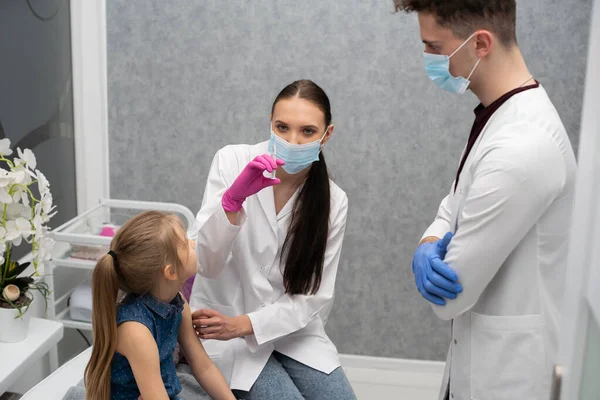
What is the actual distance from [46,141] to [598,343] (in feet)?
6.97

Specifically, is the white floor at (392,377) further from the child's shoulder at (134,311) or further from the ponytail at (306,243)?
the child's shoulder at (134,311)

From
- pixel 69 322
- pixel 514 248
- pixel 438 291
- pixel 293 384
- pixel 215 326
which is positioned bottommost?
pixel 69 322

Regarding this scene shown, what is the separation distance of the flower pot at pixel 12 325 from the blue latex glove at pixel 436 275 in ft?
3.45

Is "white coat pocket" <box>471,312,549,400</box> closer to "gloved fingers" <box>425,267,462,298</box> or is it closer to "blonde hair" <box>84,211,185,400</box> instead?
"gloved fingers" <box>425,267,462,298</box>

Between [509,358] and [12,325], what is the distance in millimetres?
1247

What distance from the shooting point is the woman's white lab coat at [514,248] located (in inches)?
46.6

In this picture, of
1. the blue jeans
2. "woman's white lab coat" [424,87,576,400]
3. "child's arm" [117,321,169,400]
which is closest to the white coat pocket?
"woman's white lab coat" [424,87,576,400]

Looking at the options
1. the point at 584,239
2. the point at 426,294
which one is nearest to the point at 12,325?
the point at 426,294

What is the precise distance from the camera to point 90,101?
260 centimetres

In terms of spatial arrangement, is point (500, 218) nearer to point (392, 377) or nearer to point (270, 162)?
point (270, 162)

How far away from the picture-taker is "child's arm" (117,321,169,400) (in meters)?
1.34

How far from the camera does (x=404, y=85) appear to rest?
2.48 meters

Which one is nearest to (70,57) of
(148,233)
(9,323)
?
(9,323)

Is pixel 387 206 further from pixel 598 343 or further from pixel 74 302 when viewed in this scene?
pixel 598 343
